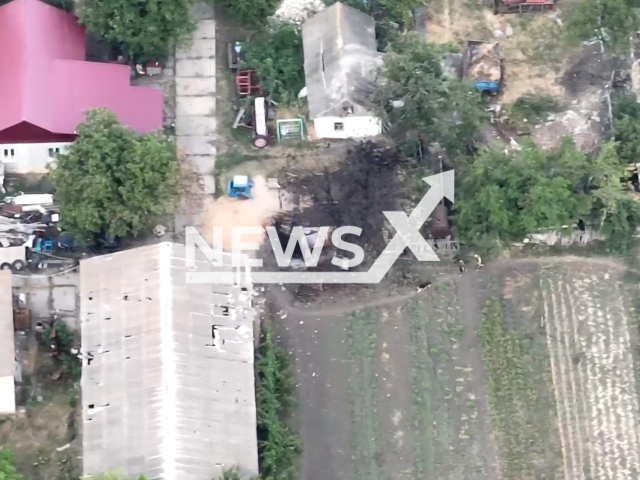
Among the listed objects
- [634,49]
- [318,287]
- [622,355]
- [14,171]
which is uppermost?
[634,49]

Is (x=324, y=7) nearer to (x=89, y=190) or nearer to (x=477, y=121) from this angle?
(x=477, y=121)

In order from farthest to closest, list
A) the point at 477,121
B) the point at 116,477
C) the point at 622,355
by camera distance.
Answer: the point at 477,121 → the point at 622,355 → the point at 116,477

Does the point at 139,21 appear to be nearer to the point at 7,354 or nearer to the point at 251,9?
the point at 251,9

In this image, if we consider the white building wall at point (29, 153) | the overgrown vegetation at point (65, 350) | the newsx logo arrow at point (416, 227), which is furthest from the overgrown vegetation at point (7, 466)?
the newsx logo arrow at point (416, 227)

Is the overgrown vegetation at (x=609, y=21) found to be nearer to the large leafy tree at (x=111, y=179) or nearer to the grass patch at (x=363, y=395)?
the grass patch at (x=363, y=395)

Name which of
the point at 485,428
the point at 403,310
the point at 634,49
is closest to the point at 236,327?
the point at 403,310

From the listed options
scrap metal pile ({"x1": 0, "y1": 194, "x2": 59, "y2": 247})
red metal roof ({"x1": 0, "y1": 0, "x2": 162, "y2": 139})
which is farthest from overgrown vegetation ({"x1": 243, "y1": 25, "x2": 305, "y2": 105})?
scrap metal pile ({"x1": 0, "y1": 194, "x2": 59, "y2": 247})

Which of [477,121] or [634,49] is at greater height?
[634,49]
